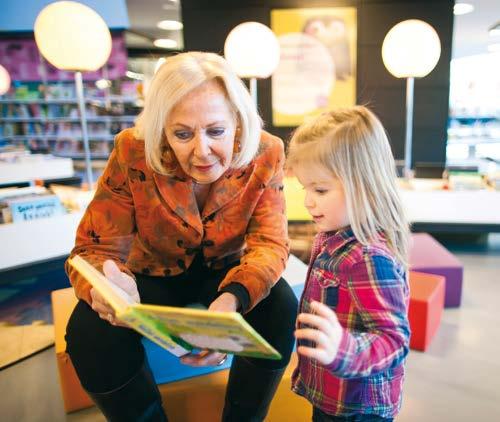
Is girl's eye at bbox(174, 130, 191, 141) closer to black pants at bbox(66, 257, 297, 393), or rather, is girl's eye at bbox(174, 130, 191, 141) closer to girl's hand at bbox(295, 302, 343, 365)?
black pants at bbox(66, 257, 297, 393)

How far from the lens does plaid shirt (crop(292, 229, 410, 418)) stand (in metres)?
0.74

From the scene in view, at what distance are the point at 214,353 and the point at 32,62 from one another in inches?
335

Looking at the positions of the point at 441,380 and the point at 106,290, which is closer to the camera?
the point at 106,290

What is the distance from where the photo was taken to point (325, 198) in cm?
87

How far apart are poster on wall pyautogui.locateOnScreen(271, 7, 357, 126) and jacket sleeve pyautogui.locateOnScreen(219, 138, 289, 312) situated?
3867 millimetres

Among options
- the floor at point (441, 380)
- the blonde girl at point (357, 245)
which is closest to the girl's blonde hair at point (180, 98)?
the blonde girl at point (357, 245)

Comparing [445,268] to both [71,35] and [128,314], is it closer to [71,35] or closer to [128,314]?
[128,314]

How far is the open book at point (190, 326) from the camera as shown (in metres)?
0.64

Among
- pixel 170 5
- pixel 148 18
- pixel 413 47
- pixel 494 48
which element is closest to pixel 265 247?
pixel 413 47

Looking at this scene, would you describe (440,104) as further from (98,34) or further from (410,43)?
(98,34)

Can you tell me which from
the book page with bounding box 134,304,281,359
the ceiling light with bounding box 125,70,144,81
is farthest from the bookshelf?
the book page with bounding box 134,304,281,359

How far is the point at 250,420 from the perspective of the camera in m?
1.18

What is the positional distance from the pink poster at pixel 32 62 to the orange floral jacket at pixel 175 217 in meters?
7.46

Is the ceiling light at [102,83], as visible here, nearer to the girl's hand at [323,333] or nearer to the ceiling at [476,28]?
the ceiling at [476,28]
